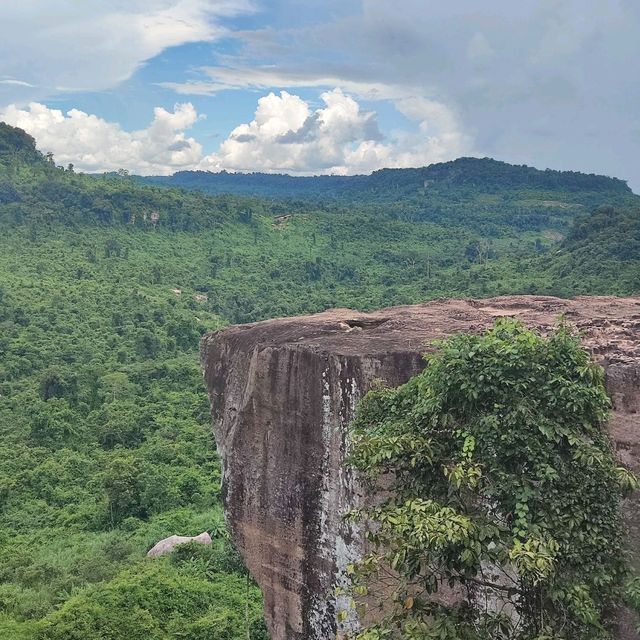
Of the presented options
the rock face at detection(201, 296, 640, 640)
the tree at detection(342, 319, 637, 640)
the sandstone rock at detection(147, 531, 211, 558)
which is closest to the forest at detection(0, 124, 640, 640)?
the sandstone rock at detection(147, 531, 211, 558)

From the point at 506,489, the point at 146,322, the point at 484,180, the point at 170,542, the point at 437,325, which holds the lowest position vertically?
the point at 170,542

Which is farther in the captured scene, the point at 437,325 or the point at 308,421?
the point at 437,325

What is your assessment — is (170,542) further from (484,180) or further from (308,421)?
(484,180)

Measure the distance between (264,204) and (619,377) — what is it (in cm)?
8734

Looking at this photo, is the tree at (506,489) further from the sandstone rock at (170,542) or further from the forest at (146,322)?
the sandstone rock at (170,542)

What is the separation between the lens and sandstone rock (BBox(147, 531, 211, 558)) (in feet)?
65.8

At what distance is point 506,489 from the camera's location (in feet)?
14.4

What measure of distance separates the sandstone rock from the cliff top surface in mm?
14089

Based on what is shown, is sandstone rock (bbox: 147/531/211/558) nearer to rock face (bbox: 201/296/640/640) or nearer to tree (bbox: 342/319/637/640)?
rock face (bbox: 201/296/640/640)

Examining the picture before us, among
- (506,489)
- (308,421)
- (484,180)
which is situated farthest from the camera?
(484,180)

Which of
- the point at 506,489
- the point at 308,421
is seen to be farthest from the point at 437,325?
the point at 506,489

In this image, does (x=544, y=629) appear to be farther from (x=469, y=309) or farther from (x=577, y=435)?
(x=469, y=309)

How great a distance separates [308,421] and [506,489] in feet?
8.20

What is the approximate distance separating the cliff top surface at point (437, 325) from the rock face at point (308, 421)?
2 centimetres
